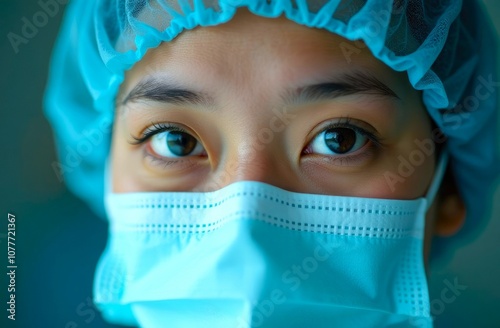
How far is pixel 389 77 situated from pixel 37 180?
1.07 m

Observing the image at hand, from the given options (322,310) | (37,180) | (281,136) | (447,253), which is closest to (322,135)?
(281,136)

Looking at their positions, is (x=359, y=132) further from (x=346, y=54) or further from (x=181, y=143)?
(x=181, y=143)

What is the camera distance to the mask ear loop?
127 cm

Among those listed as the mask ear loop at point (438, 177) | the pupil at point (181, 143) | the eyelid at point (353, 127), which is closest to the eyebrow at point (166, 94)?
the pupil at point (181, 143)

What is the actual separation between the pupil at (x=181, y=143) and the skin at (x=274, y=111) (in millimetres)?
23

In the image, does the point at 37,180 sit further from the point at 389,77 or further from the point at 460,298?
the point at 460,298

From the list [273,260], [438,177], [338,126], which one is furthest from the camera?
[438,177]

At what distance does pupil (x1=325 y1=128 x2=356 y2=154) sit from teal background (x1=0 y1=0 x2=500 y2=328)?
0.59 meters

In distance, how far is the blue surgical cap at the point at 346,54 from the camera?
1077mm

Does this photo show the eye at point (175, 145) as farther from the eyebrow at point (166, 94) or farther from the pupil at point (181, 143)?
the eyebrow at point (166, 94)

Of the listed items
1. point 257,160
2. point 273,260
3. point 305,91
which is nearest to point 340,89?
point 305,91

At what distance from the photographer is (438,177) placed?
1.30m

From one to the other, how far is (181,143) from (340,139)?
34cm

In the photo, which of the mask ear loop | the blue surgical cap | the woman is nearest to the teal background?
the blue surgical cap
